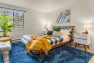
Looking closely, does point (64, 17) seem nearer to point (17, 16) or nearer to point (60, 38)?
point (60, 38)

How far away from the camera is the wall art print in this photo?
4620mm

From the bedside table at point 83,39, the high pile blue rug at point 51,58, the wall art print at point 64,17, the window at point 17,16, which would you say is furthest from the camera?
the window at point 17,16

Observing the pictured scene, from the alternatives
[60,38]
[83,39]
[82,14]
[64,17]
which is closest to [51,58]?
[60,38]

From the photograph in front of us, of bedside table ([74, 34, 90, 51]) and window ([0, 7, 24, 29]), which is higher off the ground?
window ([0, 7, 24, 29])

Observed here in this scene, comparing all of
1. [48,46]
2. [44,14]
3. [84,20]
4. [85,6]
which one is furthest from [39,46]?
[44,14]

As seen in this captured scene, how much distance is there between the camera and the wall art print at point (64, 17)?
4.62 metres

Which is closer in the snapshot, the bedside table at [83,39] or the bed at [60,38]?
the bed at [60,38]

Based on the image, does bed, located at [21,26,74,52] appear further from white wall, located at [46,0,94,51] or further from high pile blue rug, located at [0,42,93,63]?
high pile blue rug, located at [0,42,93,63]

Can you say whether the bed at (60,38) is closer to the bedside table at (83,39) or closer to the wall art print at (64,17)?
the bedside table at (83,39)

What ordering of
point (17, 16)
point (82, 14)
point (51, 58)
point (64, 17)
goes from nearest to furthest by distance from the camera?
1. point (51, 58)
2. point (82, 14)
3. point (64, 17)
4. point (17, 16)

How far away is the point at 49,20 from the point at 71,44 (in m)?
2.77

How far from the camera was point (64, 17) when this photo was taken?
4.86m

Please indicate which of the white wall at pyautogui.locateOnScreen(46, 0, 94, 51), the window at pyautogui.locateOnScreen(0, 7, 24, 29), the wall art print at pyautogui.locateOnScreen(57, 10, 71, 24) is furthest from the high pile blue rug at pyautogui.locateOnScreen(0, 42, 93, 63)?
the window at pyautogui.locateOnScreen(0, 7, 24, 29)

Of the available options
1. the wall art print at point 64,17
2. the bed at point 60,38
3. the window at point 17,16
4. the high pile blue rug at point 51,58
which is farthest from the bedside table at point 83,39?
the window at point 17,16
